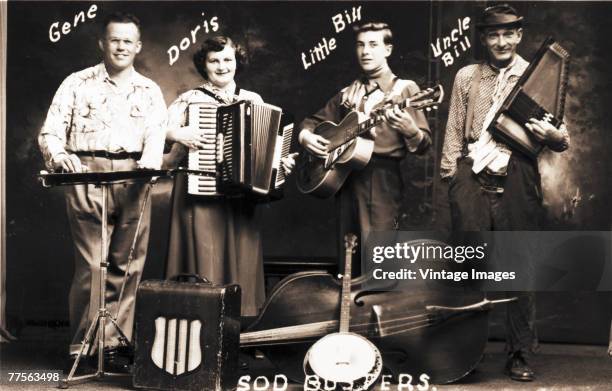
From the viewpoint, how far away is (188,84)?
688 cm

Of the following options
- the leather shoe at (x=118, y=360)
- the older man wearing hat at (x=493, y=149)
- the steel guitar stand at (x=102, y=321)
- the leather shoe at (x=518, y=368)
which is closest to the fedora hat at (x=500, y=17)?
the older man wearing hat at (x=493, y=149)

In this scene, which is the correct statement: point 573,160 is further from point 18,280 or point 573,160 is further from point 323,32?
point 18,280

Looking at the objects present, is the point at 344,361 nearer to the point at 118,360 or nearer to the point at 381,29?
the point at 118,360

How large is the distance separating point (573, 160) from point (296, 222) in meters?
2.05

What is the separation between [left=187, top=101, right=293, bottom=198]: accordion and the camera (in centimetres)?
625

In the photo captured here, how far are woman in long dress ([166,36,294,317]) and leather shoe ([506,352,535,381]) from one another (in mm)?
1752

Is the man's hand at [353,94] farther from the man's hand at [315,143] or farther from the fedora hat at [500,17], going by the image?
the fedora hat at [500,17]

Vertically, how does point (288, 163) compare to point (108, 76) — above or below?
below

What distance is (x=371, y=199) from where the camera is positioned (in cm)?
650

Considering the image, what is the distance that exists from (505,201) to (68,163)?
299 cm

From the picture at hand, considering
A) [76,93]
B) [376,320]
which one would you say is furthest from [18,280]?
[376,320]

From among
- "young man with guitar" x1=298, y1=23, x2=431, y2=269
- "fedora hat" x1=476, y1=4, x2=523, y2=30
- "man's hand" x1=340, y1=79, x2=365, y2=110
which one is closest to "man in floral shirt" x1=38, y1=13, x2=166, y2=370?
"young man with guitar" x1=298, y1=23, x2=431, y2=269

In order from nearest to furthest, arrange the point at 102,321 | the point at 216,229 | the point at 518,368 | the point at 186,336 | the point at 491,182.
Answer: the point at 186,336
the point at 102,321
the point at 518,368
the point at 491,182
the point at 216,229

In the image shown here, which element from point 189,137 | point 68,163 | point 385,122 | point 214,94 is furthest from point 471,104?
point 68,163
